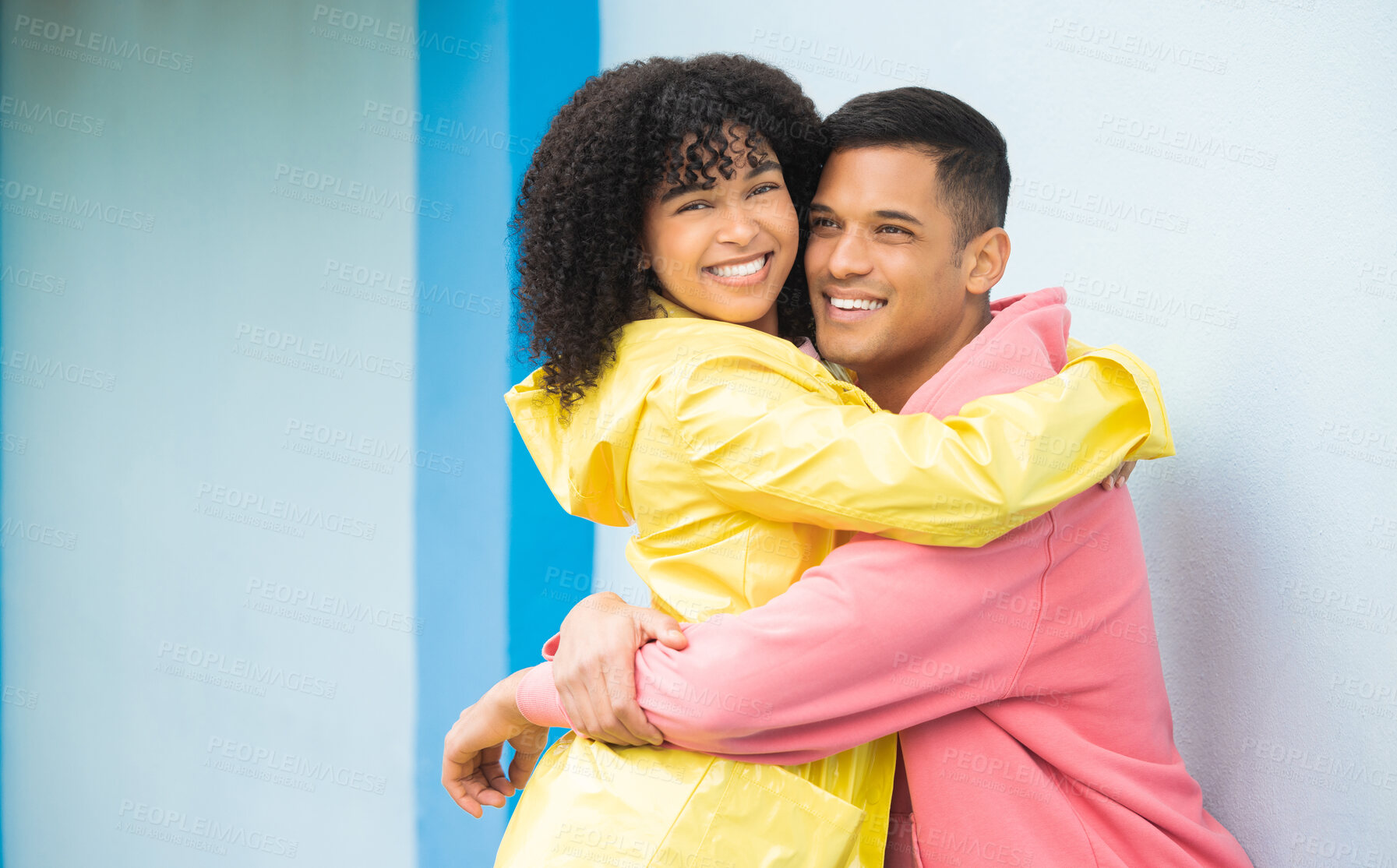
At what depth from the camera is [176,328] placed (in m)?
2.96

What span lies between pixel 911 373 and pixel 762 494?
0.50 metres

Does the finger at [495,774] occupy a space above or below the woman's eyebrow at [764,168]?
below

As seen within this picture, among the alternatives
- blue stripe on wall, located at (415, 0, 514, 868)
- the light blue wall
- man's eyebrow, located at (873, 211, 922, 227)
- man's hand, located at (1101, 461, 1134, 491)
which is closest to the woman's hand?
man's hand, located at (1101, 461, 1134, 491)

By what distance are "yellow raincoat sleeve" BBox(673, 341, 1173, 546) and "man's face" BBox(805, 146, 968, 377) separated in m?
0.30

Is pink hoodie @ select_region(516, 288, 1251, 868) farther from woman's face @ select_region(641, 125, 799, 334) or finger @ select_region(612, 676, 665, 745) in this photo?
woman's face @ select_region(641, 125, 799, 334)

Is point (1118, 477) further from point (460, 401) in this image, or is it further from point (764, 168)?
point (460, 401)

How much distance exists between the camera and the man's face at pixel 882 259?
144 centimetres

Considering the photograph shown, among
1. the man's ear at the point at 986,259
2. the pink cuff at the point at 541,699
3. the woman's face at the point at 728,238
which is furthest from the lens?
the man's ear at the point at 986,259

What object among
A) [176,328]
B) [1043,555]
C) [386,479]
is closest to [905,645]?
[1043,555]

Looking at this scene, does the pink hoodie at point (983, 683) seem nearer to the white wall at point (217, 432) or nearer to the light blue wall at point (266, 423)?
the light blue wall at point (266, 423)

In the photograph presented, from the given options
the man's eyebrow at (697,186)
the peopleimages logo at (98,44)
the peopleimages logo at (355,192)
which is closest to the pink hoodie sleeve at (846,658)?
the man's eyebrow at (697,186)

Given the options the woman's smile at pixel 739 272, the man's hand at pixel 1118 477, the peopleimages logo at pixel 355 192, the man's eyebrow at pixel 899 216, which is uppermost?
the peopleimages logo at pixel 355 192

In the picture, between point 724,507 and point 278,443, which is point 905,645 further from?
point 278,443

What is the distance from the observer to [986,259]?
4.97ft
